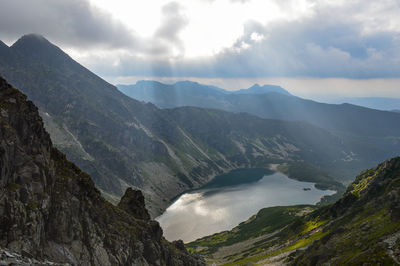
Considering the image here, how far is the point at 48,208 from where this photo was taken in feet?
132

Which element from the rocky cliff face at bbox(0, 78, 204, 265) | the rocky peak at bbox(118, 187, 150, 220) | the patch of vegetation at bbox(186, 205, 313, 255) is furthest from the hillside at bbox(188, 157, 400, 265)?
the rocky peak at bbox(118, 187, 150, 220)

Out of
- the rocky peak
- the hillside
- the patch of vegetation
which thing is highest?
the rocky peak

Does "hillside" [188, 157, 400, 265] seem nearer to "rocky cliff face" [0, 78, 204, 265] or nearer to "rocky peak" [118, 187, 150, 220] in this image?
"rocky cliff face" [0, 78, 204, 265]

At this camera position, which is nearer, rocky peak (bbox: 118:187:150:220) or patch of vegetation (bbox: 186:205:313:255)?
rocky peak (bbox: 118:187:150:220)

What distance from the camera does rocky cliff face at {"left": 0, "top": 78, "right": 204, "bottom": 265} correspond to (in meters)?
34.1

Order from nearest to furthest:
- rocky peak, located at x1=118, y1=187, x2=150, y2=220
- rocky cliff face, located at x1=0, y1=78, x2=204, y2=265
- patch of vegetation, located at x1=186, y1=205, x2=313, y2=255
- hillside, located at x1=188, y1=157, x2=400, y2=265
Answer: rocky cliff face, located at x1=0, y1=78, x2=204, y2=265 < hillside, located at x1=188, y1=157, x2=400, y2=265 < rocky peak, located at x1=118, y1=187, x2=150, y2=220 < patch of vegetation, located at x1=186, y1=205, x2=313, y2=255

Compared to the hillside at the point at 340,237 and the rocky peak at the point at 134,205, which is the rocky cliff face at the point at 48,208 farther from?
the hillside at the point at 340,237

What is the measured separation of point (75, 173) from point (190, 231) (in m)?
149

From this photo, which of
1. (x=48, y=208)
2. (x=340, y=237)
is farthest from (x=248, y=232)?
(x=48, y=208)

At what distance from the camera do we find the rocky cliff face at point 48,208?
3409cm

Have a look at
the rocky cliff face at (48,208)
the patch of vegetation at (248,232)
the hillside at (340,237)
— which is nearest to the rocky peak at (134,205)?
the rocky cliff face at (48,208)

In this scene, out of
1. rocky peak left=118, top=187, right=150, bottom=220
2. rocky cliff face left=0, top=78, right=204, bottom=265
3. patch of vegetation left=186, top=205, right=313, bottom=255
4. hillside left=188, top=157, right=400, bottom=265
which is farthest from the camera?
patch of vegetation left=186, top=205, right=313, bottom=255

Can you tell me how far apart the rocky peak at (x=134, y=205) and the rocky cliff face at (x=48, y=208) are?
44.1 ft

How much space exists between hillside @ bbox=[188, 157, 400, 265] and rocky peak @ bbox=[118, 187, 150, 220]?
45.4 meters
